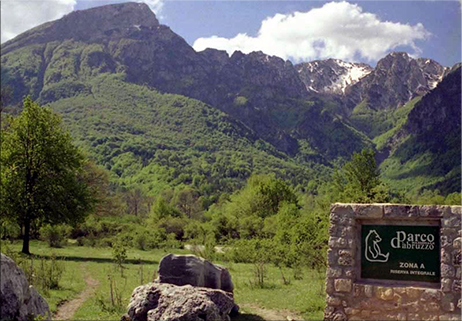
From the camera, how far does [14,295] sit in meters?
7.09

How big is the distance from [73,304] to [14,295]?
7.41 m

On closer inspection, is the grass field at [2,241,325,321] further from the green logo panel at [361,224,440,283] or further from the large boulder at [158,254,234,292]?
the green logo panel at [361,224,440,283]

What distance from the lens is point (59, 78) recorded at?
18412 cm

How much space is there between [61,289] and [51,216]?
1134 cm

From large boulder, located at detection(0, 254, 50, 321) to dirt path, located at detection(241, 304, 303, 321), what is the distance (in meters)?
7.41

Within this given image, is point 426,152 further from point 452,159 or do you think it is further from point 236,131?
point 236,131

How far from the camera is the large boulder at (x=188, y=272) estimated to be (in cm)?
1334

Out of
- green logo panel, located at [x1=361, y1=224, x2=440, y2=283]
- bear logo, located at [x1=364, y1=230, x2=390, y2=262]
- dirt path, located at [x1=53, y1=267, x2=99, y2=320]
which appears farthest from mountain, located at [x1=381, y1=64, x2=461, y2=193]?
bear logo, located at [x1=364, y1=230, x2=390, y2=262]

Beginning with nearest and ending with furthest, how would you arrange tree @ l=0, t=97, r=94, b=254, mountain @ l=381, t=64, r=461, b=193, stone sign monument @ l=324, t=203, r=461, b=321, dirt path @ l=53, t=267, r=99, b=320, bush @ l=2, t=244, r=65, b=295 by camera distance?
stone sign monument @ l=324, t=203, r=461, b=321
dirt path @ l=53, t=267, r=99, b=320
bush @ l=2, t=244, r=65, b=295
tree @ l=0, t=97, r=94, b=254
mountain @ l=381, t=64, r=461, b=193

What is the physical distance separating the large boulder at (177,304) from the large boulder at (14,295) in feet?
12.1

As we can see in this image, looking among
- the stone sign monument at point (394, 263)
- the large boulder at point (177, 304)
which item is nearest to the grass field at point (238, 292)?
the large boulder at point (177, 304)

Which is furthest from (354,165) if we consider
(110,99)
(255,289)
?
(110,99)

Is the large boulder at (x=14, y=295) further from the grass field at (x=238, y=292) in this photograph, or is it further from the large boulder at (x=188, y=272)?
the large boulder at (x=188, y=272)

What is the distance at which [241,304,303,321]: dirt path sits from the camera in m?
13.1
